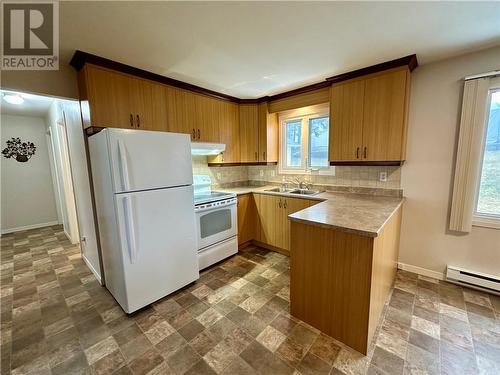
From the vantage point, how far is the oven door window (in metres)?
2.58

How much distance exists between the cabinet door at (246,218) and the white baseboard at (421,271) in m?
2.00

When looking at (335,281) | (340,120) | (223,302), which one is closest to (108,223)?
(223,302)

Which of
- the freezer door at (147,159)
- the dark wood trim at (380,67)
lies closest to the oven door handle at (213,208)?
the freezer door at (147,159)

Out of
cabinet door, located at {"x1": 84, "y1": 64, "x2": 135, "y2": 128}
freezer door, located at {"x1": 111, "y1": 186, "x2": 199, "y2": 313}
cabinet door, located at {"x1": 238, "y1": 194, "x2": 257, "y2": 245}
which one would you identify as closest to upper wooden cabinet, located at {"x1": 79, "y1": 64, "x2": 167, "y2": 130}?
cabinet door, located at {"x1": 84, "y1": 64, "x2": 135, "y2": 128}

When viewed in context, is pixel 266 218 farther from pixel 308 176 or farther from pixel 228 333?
pixel 228 333

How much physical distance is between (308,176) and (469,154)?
1732 mm

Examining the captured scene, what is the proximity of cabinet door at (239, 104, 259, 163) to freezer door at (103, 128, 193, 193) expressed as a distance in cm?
141

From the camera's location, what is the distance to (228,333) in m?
1.69

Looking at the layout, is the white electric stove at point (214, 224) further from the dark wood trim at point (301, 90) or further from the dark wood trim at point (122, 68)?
the dark wood trim at point (301, 90)

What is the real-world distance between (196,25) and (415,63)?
2.17m

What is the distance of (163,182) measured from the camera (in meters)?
2.00

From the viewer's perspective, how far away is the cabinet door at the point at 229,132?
10.3 ft

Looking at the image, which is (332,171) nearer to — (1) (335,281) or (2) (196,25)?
(1) (335,281)

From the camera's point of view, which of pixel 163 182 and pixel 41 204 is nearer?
pixel 163 182
